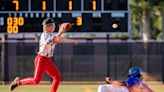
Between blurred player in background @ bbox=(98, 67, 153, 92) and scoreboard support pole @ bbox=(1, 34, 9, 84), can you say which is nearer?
blurred player in background @ bbox=(98, 67, 153, 92)

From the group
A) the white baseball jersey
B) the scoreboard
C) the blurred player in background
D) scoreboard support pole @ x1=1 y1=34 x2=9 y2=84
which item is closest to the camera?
the blurred player in background

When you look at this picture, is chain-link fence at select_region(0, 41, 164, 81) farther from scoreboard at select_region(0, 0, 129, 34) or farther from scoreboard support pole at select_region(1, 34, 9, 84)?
scoreboard at select_region(0, 0, 129, 34)

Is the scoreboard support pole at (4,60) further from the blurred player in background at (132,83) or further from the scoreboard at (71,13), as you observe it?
the blurred player in background at (132,83)

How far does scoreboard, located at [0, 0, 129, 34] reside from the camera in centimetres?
1878

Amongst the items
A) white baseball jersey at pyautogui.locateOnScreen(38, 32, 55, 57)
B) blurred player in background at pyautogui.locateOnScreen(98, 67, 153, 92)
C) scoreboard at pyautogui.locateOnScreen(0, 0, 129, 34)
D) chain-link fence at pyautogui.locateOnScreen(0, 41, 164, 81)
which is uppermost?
scoreboard at pyautogui.locateOnScreen(0, 0, 129, 34)

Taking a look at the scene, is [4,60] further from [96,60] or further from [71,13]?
[71,13]

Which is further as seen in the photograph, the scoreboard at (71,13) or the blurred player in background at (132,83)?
the scoreboard at (71,13)

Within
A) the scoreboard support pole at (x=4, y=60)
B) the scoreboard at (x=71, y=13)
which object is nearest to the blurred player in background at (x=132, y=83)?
the scoreboard at (x=71, y=13)

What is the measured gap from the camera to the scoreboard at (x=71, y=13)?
61.6 feet

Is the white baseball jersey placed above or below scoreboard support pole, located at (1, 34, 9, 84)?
above

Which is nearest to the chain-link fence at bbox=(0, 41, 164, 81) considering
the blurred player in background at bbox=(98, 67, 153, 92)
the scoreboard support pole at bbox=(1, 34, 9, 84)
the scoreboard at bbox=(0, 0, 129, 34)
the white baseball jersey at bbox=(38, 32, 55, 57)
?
the scoreboard support pole at bbox=(1, 34, 9, 84)

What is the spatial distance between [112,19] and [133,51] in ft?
22.9

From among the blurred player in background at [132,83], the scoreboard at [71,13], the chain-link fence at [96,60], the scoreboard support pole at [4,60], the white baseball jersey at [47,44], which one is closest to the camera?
the blurred player in background at [132,83]

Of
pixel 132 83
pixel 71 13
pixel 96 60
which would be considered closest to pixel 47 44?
pixel 132 83
